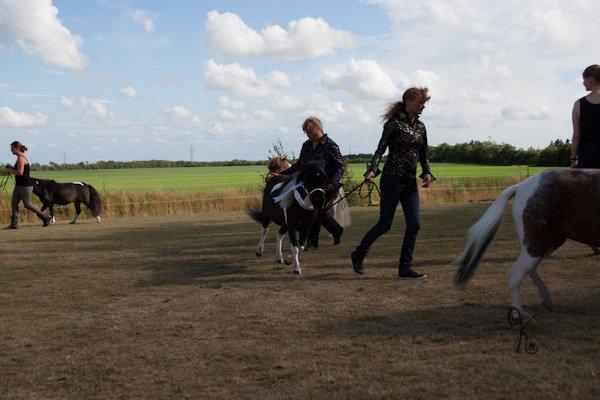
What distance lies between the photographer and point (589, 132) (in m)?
5.69

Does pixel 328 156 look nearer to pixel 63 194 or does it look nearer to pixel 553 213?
pixel 553 213

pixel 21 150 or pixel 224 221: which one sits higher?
pixel 21 150

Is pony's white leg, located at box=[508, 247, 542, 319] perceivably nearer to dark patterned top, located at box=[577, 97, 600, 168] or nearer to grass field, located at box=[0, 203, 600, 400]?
grass field, located at box=[0, 203, 600, 400]

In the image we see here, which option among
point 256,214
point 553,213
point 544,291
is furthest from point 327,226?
point 553,213

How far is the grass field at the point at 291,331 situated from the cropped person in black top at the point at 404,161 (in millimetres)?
619

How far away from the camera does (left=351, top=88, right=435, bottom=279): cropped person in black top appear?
20.1 feet

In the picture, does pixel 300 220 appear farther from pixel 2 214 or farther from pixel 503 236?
pixel 2 214

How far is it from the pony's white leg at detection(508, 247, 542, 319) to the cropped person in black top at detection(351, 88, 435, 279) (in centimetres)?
205

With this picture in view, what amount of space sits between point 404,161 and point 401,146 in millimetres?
168

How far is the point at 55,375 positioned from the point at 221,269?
156 inches

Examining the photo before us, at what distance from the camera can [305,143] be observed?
7.78 meters

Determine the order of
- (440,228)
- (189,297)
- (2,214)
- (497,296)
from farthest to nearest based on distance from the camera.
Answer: (2,214), (440,228), (189,297), (497,296)

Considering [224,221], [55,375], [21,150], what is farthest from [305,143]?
[21,150]

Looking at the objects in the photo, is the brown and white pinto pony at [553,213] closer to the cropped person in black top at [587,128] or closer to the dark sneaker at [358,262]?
the cropped person in black top at [587,128]
